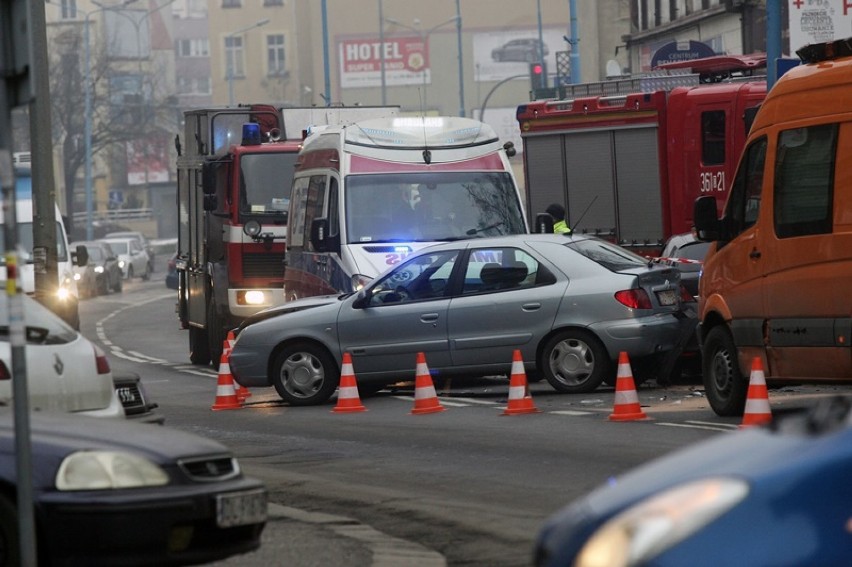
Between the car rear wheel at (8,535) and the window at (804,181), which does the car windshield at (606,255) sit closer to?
the window at (804,181)

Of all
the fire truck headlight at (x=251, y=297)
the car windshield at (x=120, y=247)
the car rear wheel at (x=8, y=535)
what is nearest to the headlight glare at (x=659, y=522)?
the car rear wheel at (x=8, y=535)

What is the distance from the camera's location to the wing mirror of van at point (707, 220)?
13.7 m

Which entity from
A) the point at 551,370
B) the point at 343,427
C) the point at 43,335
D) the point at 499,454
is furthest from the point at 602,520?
the point at 551,370

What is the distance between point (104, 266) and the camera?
5800cm

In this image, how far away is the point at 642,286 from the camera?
16641 mm

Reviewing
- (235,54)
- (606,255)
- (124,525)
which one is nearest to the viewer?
(124,525)

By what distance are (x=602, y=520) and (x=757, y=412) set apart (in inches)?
323

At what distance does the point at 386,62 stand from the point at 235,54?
12876 mm

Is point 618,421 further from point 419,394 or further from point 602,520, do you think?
point 602,520

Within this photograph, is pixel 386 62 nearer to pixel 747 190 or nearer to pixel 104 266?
pixel 104 266

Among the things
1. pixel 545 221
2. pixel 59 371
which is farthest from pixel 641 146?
pixel 59 371

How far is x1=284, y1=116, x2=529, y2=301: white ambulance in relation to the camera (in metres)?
19.3

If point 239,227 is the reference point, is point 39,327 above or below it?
below

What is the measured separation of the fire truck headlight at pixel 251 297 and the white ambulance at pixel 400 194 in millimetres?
3029
